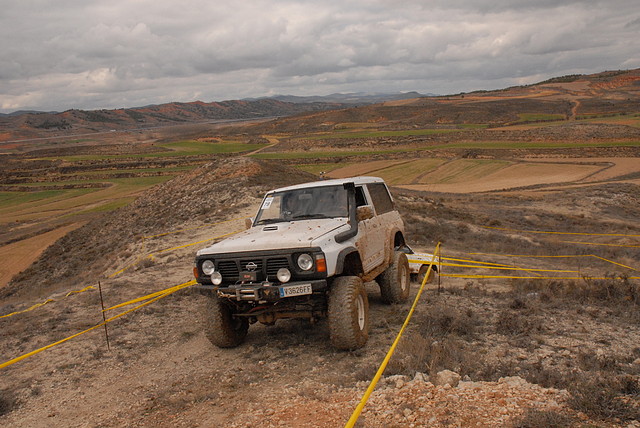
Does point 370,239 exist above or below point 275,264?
below

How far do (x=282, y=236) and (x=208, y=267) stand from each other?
115 cm

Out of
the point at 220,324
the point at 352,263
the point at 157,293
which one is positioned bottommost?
the point at 157,293

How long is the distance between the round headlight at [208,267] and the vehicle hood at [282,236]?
0.14 m

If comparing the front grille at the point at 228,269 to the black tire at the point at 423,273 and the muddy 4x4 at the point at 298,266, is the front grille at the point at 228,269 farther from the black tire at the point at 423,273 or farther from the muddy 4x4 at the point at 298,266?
the black tire at the point at 423,273

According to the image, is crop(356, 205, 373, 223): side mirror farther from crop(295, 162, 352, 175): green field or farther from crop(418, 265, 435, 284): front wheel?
crop(295, 162, 352, 175): green field

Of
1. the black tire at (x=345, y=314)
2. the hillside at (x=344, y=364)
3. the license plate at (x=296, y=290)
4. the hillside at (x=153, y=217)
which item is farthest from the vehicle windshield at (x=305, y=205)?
the hillside at (x=153, y=217)

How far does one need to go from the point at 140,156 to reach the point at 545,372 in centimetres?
8566

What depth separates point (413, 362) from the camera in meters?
6.10

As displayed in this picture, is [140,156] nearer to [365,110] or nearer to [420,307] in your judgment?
[365,110]

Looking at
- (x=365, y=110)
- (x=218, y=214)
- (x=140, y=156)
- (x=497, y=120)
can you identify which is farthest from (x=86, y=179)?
(x=365, y=110)

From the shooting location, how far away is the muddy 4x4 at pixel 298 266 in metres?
6.50

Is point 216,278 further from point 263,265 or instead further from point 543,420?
point 543,420

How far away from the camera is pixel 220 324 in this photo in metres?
7.15

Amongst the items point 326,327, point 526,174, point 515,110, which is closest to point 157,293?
point 326,327
